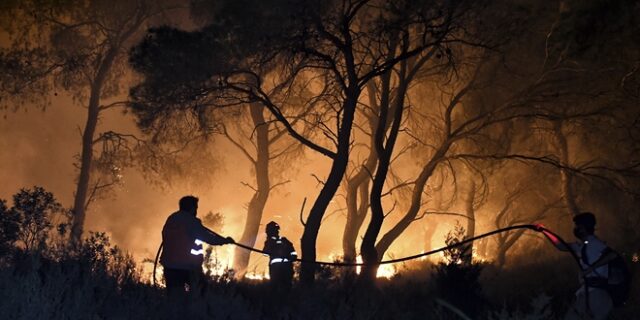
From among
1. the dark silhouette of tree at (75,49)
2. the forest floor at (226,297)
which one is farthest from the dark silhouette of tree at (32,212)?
the dark silhouette of tree at (75,49)

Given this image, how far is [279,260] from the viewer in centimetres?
1245

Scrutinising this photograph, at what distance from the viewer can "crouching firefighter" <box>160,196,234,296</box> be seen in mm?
10133

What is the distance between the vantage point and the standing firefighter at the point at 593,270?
9.01 metres

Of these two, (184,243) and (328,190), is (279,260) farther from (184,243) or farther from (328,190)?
(328,190)

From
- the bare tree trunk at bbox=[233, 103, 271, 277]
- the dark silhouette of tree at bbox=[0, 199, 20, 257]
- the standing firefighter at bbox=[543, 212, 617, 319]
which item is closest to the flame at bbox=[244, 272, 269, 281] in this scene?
the bare tree trunk at bbox=[233, 103, 271, 277]

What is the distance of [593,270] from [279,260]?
16.8 ft

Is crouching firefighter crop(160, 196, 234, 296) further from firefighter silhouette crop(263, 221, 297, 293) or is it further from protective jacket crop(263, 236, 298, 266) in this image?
protective jacket crop(263, 236, 298, 266)

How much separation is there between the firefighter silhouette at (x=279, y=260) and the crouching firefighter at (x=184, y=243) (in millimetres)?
1775

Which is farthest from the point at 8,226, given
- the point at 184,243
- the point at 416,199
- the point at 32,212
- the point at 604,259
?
the point at 416,199

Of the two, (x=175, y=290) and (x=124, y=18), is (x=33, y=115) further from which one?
(x=175, y=290)

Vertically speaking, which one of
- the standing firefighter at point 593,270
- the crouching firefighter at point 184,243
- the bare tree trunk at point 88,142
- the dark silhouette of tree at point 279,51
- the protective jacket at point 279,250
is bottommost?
the standing firefighter at point 593,270

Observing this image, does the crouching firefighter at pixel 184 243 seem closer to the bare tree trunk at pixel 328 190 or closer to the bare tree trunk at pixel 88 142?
Answer: the bare tree trunk at pixel 328 190

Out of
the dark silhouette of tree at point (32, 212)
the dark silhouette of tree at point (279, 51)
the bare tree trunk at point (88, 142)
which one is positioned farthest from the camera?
the bare tree trunk at point (88, 142)

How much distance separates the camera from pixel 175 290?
30.7 ft
